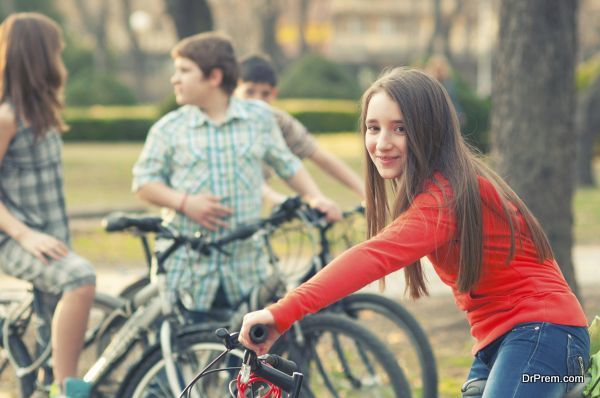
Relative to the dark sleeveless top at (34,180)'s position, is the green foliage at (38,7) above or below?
below

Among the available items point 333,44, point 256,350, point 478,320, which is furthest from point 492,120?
point 333,44

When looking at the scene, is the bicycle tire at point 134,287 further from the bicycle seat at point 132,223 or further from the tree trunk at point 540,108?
the tree trunk at point 540,108

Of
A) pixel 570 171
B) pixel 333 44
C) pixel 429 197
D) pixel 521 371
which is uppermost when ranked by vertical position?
pixel 429 197

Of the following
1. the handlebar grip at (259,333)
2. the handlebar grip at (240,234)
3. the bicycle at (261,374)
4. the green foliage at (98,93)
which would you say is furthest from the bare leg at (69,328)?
the green foliage at (98,93)

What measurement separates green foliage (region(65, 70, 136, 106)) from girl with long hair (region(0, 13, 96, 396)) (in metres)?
30.1

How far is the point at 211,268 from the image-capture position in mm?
4879

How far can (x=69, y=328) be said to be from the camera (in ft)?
16.0

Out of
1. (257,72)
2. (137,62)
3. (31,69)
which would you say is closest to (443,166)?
(31,69)

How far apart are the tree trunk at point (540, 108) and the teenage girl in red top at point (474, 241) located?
4.29 meters

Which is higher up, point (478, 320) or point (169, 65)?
point (478, 320)

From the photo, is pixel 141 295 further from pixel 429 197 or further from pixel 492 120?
pixel 492 120

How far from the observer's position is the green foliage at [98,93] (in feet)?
114

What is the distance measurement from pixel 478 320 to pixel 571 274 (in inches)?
174

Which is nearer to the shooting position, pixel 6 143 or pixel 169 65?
pixel 6 143
